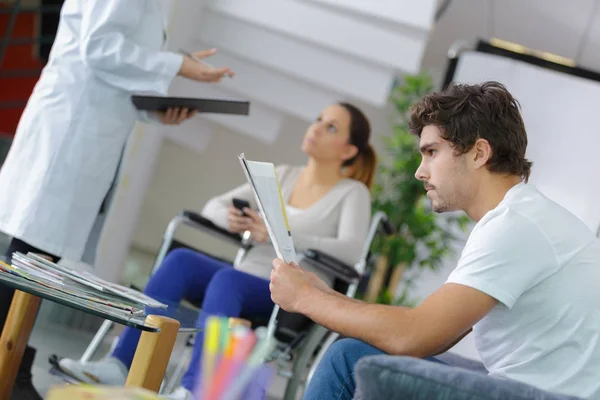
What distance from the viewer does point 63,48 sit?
2.40m

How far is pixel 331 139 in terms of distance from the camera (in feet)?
10.2

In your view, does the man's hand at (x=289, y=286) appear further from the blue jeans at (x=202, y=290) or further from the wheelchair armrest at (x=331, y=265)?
the wheelchair armrest at (x=331, y=265)

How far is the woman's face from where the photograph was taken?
3.09 metres

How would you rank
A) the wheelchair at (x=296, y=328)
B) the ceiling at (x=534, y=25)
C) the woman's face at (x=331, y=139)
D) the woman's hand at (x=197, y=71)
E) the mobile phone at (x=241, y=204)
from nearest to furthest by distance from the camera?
1. the woman's hand at (x=197, y=71)
2. the wheelchair at (x=296, y=328)
3. the mobile phone at (x=241, y=204)
4. the woman's face at (x=331, y=139)
5. the ceiling at (x=534, y=25)

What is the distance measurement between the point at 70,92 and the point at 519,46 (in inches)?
183

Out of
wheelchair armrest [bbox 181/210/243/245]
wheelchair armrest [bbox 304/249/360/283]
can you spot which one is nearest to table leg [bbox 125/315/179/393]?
wheelchair armrest [bbox 304/249/360/283]

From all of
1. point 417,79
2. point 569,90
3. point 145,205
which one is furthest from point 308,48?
point 145,205

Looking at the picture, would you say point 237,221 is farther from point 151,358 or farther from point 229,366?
point 229,366

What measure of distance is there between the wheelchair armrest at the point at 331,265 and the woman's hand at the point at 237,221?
0.24 m

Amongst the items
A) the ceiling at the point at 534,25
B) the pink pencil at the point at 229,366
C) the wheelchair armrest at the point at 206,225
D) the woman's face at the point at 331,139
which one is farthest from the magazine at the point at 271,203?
the ceiling at the point at 534,25

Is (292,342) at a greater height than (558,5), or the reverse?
(558,5)

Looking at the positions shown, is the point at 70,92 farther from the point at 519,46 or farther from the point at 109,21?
the point at 519,46

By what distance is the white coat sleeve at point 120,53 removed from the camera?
91.0 inches

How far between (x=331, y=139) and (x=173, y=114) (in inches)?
29.8
